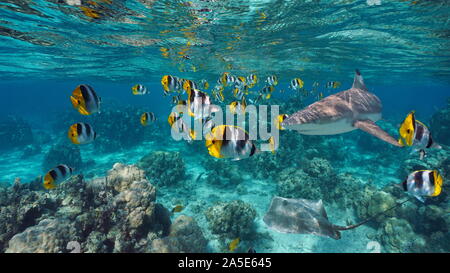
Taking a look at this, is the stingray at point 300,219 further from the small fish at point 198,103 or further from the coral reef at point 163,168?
the coral reef at point 163,168

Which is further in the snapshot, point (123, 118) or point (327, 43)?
point (123, 118)

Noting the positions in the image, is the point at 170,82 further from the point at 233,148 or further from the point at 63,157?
the point at 63,157

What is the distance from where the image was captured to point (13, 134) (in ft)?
82.4

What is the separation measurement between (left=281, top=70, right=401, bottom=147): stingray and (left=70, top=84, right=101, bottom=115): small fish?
3680mm

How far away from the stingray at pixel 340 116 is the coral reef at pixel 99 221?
415cm

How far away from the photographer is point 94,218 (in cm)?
580

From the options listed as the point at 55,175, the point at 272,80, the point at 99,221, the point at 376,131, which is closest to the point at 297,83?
the point at 272,80

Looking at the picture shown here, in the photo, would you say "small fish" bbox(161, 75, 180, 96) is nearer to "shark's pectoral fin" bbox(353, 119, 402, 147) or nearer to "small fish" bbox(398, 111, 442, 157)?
"shark's pectoral fin" bbox(353, 119, 402, 147)

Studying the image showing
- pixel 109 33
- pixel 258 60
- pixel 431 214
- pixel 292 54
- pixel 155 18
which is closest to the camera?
pixel 431 214

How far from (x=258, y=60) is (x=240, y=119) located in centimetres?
905

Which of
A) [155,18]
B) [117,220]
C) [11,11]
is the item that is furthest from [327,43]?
[11,11]

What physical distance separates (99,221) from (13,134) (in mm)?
28791
